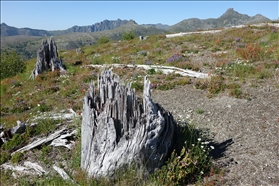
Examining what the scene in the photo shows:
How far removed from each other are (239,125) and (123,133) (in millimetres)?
4828

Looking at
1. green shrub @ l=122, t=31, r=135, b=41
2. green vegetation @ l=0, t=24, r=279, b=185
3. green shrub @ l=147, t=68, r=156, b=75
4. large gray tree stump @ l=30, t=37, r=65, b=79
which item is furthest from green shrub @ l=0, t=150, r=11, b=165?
green shrub @ l=122, t=31, r=135, b=41

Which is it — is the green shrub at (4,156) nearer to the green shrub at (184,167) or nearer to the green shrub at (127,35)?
the green shrub at (184,167)

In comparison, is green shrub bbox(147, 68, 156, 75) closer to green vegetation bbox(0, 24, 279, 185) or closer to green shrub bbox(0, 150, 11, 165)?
green vegetation bbox(0, 24, 279, 185)

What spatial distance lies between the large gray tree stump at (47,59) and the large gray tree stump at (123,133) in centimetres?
1647


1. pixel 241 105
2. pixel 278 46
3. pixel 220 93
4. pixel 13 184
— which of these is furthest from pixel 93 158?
pixel 278 46

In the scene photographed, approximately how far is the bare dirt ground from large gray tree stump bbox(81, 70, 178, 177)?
1.86 m

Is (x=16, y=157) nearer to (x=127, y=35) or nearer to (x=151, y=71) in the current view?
(x=151, y=71)

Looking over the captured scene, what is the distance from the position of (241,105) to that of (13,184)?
9.25m

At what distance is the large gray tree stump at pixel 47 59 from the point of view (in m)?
20.7

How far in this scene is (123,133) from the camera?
5.78 m

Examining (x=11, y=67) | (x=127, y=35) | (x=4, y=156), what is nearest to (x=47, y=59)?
(x=11, y=67)

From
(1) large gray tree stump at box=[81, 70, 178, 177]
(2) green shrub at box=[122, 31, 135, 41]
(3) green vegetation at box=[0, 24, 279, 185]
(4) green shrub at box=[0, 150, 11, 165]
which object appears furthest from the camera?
(2) green shrub at box=[122, 31, 135, 41]

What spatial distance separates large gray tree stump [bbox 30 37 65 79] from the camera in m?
20.7

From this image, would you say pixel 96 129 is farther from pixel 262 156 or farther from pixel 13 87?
pixel 13 87
